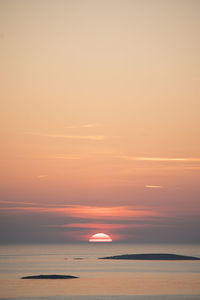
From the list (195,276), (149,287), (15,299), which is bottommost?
(15,299)

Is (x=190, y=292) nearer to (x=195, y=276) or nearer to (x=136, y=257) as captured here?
(x=195, y=276)

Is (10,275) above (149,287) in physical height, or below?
above

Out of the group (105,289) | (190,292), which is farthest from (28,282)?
(190,292)

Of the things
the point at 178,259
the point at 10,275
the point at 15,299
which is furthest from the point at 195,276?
the point at 178,259

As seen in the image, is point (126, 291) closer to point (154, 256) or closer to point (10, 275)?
point (10, 275)

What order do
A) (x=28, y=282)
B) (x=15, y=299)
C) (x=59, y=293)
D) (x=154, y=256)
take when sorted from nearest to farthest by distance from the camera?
Answer: (x=15, y=299), (x=59, y=293), (x=28, y=282), (x=154, y=256)

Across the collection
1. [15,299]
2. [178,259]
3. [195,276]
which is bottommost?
[15,299]

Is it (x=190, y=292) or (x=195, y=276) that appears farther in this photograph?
(x=195, y=276)

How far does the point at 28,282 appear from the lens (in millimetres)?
92125

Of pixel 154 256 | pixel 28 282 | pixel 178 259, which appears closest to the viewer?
pixel 28 282

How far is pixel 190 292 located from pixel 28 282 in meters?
27.7

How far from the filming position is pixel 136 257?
619 ft

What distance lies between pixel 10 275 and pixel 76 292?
3286 centimetres

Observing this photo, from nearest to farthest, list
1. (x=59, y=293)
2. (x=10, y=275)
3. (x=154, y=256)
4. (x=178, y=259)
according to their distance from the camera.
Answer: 1. (x=59, y=293)
2. (x=10, y=275)
3. (x=178, y=259)
4. (x=154, y=256)
